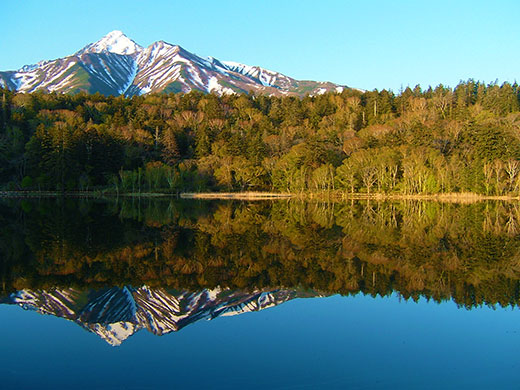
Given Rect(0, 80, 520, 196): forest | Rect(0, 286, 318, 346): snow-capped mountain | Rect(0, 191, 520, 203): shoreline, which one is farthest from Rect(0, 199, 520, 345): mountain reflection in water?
Rect(0, 80, 520, 196): forest

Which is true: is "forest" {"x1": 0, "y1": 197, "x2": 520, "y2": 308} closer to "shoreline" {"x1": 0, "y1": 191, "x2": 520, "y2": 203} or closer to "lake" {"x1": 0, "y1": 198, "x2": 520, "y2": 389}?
"lake" {"x1": 0, "y1": 198, "x2": 520, "y2": 389}

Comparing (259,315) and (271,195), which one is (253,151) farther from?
(259,315)

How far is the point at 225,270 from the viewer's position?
13.6m

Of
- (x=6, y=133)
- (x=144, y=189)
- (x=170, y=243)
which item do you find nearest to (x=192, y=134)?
(x=144, y=189)

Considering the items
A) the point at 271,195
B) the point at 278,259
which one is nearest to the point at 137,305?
the point at 278,259

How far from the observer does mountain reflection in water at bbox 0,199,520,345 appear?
10.2 metres

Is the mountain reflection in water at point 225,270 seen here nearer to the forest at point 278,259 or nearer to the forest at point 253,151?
the forest at point 278,259

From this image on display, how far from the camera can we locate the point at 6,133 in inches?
3140

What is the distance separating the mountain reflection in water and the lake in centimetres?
6

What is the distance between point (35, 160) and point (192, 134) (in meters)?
33.5

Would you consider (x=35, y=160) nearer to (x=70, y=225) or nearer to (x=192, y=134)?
(x=192, y=134)

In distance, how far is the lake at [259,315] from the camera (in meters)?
6.95

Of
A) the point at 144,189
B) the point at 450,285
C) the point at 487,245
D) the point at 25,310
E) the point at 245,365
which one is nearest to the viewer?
the point at 245,365

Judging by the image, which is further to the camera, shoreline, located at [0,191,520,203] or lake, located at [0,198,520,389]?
shoreline, located at [0,191,520,203]
